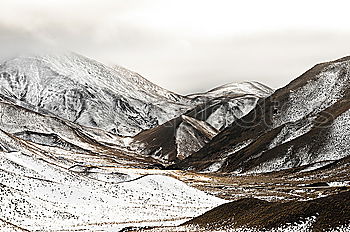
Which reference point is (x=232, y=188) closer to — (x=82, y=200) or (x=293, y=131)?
(x=82, y=200)

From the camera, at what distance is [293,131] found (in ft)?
442

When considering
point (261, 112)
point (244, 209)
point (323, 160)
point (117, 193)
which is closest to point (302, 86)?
point (261, 112)

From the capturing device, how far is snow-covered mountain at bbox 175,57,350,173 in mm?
115375

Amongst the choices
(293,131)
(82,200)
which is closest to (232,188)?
(82,200)

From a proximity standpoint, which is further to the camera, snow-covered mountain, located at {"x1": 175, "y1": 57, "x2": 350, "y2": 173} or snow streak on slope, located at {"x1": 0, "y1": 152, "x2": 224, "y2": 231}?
snow-covered mountain, located at {"x1": 175, "y1": 57, "x2": 350, "y2": 173}

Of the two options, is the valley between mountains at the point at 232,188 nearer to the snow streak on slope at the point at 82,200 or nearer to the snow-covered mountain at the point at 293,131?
the snow streak on slope at the point at 82,200

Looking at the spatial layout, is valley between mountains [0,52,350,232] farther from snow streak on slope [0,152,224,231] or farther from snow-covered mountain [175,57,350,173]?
snow-covered mountain [175,57,350,173]

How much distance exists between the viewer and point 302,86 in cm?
16662

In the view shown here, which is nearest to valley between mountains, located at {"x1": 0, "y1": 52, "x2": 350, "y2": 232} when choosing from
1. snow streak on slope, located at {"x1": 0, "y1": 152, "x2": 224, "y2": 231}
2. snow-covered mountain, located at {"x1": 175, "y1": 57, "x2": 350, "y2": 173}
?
snow streak on slope, located at {"x1": 0, "y1": 152, "x2": 224, "y2": 231}

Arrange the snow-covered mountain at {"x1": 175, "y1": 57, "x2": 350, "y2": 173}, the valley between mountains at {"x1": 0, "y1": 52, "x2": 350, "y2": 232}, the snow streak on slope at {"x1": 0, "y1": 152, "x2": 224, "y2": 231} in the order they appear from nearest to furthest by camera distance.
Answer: the valley between mountains at {"x1": 0, "y1": 52, "x2": 350, "y2": 232} → the snow streak on slope at {"x1": 0, "y1": 152, "x2": 224, "y2": 231} → the snow-covered mountain at {"x1": 175, "y1": 57, "x2": 350, "y2": 173}

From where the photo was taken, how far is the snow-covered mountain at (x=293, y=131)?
115 meters

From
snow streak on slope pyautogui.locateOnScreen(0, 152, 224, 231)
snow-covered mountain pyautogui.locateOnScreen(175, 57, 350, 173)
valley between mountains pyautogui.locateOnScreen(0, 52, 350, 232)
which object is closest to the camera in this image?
valley between mountains pyautogui.locateOnScreen(0, 52, 350, 232)

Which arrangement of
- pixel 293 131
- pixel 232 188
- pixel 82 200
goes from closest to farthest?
1. pixel 82 200
2. pixel 232 188
3. pixel 293 131

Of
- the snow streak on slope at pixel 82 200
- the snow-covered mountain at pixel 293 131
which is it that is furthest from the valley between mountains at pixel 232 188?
the snow-covered mountain at pixel 293 131
